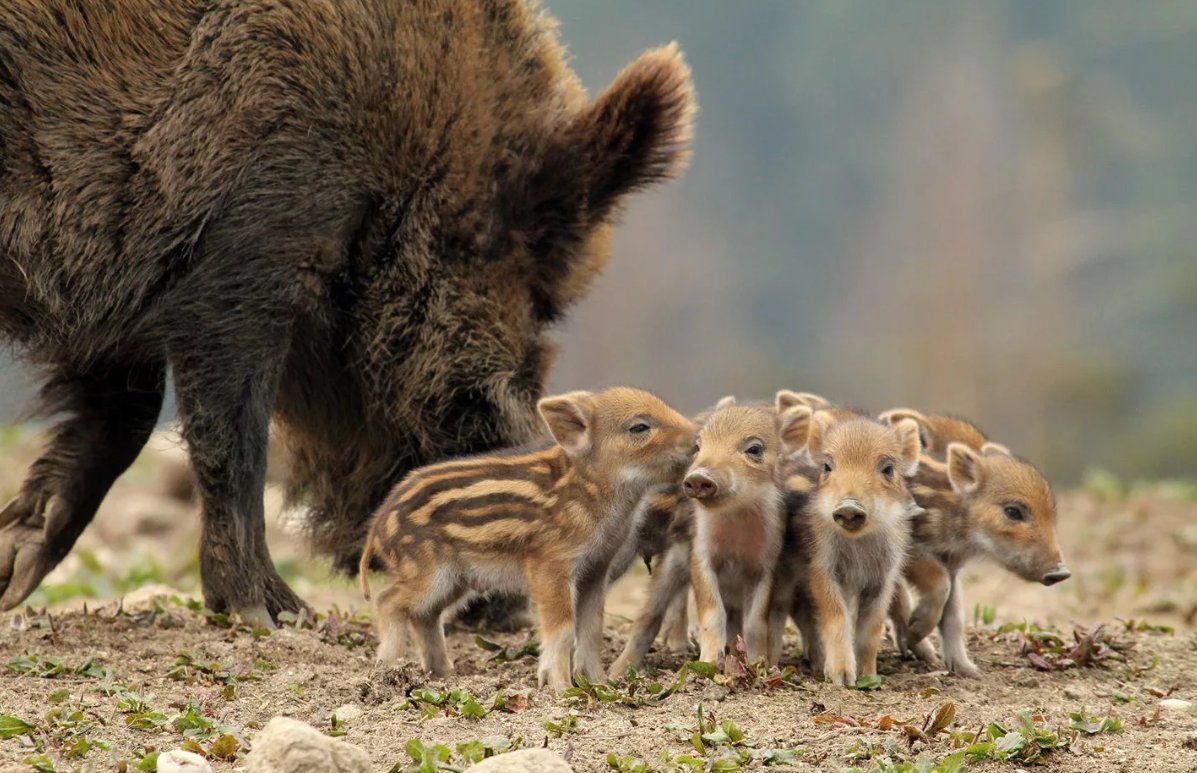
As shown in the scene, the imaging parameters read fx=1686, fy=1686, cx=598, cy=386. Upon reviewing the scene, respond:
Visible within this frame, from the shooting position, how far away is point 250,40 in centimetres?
675

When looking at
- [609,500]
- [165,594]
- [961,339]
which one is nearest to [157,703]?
[609,500]

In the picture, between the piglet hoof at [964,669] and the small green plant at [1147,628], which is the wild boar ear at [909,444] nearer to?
the piglet hoof at [964,669]

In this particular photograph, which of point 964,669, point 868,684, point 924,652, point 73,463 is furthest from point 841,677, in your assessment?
point 73,463

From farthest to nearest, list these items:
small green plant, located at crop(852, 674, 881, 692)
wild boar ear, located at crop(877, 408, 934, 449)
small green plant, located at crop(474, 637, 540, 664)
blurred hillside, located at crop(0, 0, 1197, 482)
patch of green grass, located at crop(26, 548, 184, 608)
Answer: blurred hillside, located at crop(0, 0, 1197, 482) → patch of green grass, located at crop(26, 548, 184, 608) → wild boar ear, located at crop(877, 408, 934, 449) → small green plant, located at crop(474, 637, 540, 664) → small green plant, located at crop(852, 674, 881, 692)

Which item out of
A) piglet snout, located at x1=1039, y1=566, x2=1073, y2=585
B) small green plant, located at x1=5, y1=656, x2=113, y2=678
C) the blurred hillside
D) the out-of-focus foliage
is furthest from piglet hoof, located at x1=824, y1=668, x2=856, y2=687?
the blurred hillside

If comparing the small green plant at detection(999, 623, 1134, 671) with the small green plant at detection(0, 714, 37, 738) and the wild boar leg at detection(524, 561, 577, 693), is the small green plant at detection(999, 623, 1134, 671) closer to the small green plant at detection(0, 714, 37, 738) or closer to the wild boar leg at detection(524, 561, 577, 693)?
the wild boar leg at detection(524, 561, 577, 693)

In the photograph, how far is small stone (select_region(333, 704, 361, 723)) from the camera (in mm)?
5162

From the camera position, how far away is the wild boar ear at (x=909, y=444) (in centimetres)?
606

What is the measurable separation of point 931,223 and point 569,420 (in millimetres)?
39814

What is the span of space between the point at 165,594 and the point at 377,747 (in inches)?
134

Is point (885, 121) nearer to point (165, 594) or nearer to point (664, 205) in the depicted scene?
point (664, 205)

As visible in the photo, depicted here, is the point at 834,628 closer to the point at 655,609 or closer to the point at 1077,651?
the point at 655,609

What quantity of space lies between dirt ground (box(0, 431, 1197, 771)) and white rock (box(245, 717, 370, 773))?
0.24m

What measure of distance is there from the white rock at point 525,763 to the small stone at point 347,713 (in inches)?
33.7
